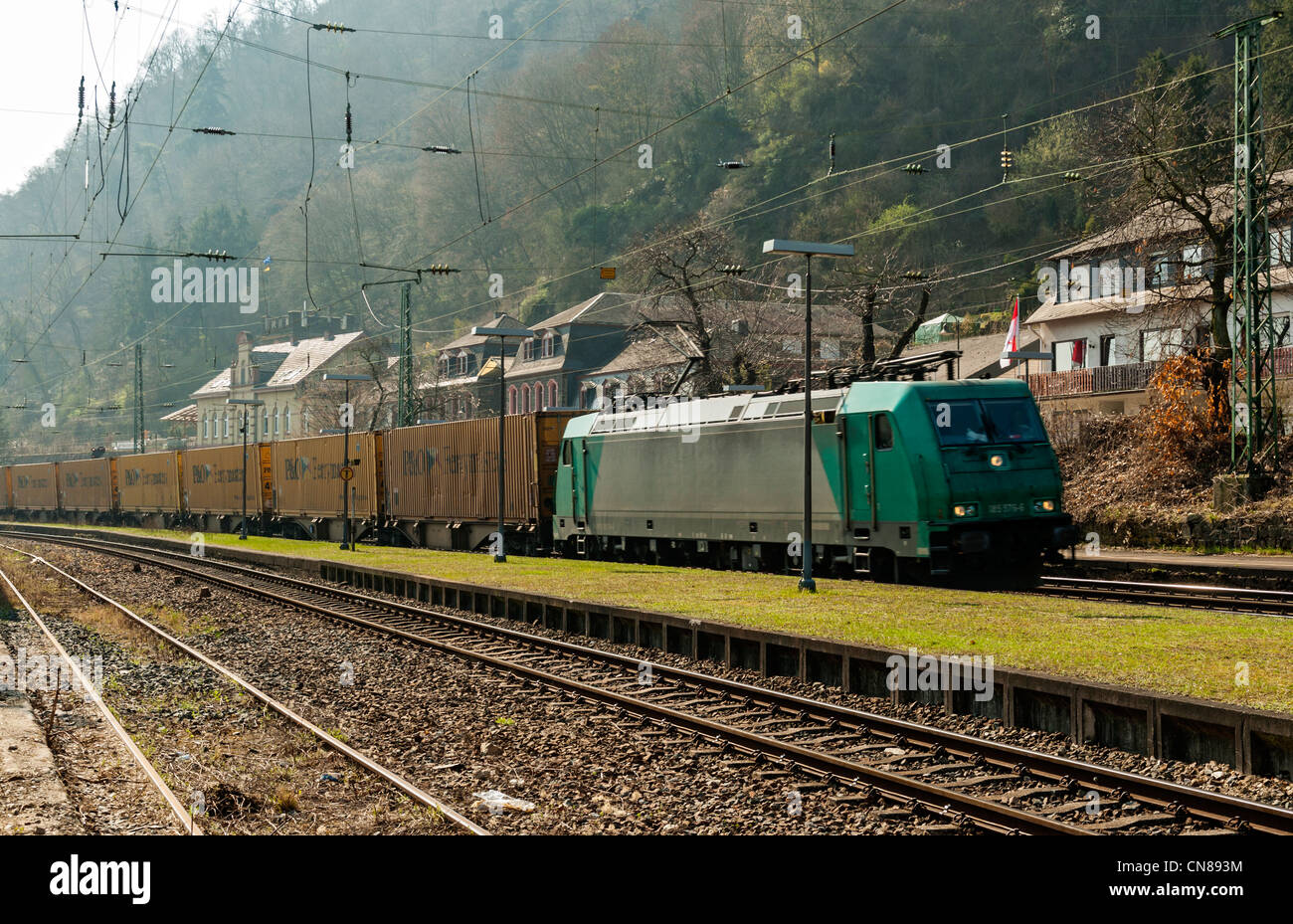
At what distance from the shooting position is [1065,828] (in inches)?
273

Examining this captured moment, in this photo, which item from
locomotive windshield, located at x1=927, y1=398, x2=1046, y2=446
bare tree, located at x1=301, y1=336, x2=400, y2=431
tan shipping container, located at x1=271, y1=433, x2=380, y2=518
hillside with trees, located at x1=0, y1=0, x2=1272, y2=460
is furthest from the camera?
bare tree, located at x1=301, y1=336, x2=400, y2=431

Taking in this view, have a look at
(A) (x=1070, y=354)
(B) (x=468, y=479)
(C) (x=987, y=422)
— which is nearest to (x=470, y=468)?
(B) (x=468, y=479)

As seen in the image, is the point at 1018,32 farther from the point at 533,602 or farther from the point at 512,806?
the point at 512,806

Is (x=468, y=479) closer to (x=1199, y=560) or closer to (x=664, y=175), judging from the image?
(x=1199, y=560)

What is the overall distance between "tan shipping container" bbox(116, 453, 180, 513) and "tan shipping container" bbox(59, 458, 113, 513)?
148 cm

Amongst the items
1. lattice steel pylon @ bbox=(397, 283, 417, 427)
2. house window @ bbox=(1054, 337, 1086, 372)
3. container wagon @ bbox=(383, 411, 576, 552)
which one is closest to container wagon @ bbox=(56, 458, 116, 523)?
lattice steel pylon @ bbox=(397, 283, 417, 427)

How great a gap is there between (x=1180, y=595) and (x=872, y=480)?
5.22 m

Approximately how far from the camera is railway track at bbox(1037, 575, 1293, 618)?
16.4 metres

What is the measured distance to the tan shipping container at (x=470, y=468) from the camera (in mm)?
30250

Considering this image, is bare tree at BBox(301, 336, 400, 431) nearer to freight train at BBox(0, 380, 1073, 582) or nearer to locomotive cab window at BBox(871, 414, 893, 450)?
freight train at BBox(0, 380, 1073, 582)

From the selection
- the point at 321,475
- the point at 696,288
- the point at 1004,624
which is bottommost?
the point at 1004,624

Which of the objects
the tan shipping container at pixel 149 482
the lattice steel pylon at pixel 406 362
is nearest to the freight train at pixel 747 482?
the lattice steel pylon at pixel 406 362

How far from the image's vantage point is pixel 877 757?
31.1 feet

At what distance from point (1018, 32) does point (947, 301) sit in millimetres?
19560
